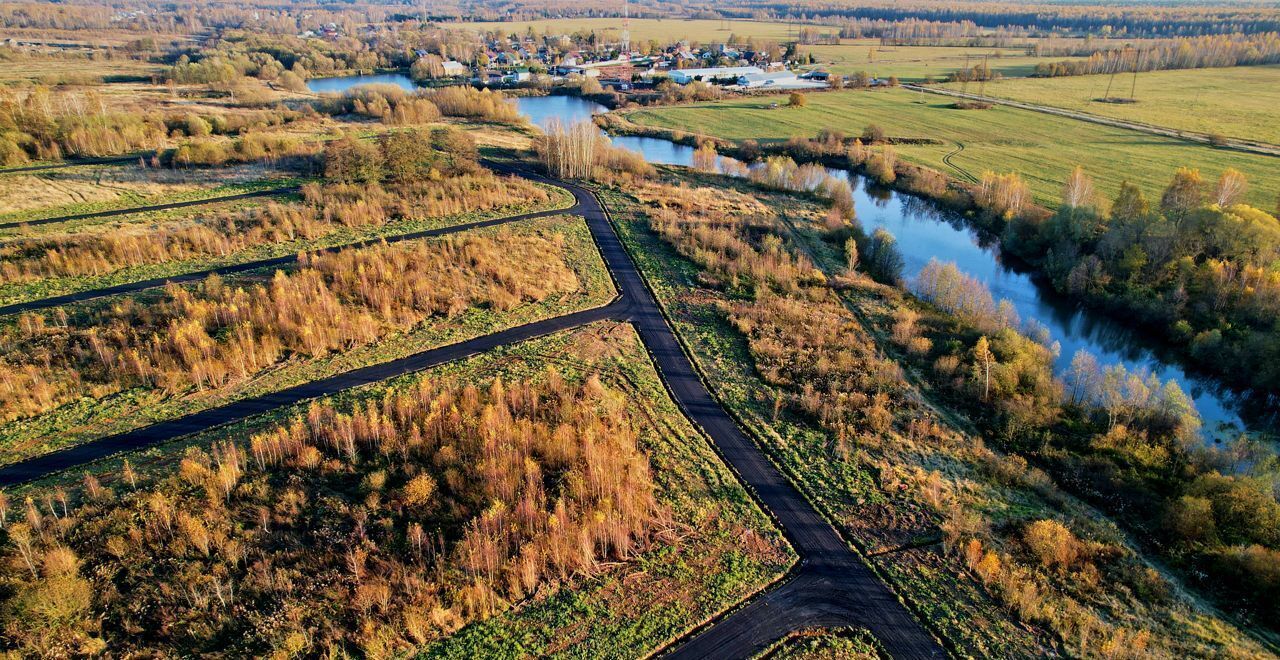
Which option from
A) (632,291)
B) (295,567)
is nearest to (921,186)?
(632,291)

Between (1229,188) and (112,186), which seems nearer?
(1229,188)

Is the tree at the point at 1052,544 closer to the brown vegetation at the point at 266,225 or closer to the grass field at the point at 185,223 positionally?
the grass field at the point at 185,223

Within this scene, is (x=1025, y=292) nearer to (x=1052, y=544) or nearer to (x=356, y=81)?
(x=1052, y=544)

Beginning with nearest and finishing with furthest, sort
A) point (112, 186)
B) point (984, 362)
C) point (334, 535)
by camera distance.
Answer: point (334, 535), point (984, 362), point (112, 186)

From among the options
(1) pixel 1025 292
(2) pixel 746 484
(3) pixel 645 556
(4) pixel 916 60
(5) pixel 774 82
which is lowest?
(3) pixel 645 556

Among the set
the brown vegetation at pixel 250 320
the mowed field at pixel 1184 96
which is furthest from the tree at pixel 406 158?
the mowed field at pixel 1184 96

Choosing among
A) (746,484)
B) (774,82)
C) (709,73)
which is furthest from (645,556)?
(709,73)

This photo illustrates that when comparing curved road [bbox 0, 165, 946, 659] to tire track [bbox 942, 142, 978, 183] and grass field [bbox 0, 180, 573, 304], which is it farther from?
tire track [bbox 942, 142, 978, 183]
